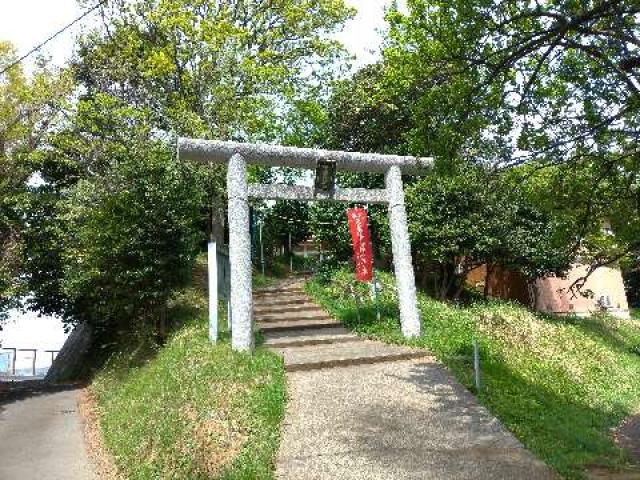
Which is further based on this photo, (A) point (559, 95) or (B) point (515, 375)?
(B) point (515, 375)

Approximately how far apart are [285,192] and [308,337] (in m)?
3.47

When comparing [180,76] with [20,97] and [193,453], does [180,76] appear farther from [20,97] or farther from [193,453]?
[193,453]

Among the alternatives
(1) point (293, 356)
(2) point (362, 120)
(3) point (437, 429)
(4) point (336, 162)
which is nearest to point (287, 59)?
(2) point (362, 120)

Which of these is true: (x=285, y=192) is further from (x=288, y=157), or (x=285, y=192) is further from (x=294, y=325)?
(x=294, y=325)

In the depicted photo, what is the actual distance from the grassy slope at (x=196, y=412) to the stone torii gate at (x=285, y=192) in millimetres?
1179

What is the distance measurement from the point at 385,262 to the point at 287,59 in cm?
851

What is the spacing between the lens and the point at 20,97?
17.5 m

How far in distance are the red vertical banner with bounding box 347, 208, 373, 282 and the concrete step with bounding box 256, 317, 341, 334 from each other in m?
1.71

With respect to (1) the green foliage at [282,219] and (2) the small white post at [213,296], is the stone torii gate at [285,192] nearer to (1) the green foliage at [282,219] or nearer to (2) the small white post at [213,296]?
(2) the small white post at [213,296]

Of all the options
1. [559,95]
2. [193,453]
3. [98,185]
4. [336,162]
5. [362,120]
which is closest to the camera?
[193,453]

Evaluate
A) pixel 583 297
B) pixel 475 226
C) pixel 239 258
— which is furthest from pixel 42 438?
pixel 583 297

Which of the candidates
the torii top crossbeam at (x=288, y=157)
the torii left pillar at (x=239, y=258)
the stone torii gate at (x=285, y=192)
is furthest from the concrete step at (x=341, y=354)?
the torii top crossbeam at (x=288, y=157)

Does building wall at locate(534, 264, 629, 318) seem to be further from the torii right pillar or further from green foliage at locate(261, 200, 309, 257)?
the torii right pillar

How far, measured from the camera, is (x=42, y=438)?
11.1 metres
